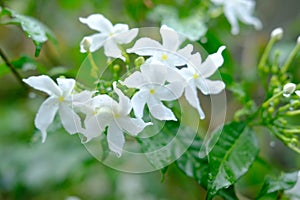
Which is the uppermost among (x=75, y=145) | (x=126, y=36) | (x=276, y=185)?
(x=126, y=36)

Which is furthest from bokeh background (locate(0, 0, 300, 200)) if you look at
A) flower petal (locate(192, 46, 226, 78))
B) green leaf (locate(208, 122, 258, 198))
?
flower petal (locate(192, 46, 226, 78))

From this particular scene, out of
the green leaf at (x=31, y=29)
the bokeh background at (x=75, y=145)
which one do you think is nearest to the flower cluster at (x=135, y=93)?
the green leaf at (x=31, y=29)

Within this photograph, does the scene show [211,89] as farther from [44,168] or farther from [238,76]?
[44,168]

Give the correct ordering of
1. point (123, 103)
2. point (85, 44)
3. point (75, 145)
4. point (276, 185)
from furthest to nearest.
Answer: point (75, 145) → point (276, 185) → point (85, 44) → point (123, 103)

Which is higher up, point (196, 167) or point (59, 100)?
point (59, 100)

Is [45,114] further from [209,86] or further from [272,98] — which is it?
[272,98]

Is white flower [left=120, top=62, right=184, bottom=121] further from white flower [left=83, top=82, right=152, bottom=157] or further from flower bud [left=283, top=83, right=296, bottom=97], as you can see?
flower bud [left=283, top=83, right=296, bottom=97]

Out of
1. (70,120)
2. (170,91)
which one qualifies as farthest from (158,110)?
(70,120)
